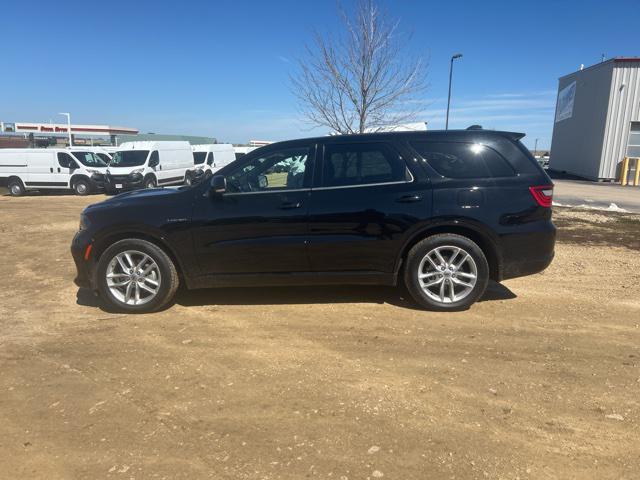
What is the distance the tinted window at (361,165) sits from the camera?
4.62m

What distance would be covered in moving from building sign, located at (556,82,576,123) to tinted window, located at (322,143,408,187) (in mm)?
32174

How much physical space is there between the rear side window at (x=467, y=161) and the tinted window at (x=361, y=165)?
0.30m

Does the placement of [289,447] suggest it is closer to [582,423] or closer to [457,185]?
[582,423]

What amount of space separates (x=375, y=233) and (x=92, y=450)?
2881 mm

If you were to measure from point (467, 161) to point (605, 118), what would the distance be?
85.9 feet

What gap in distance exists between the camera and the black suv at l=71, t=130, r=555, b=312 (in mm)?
4559

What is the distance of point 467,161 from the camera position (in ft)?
15.3

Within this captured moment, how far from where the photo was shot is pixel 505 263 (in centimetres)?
464

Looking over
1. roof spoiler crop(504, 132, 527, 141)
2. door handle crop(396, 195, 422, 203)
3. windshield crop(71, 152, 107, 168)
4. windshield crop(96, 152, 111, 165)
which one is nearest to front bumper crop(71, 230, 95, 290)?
door handle crop(396, 195, 422, 203)

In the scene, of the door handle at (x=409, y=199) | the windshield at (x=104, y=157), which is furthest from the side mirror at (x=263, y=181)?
the windshield at (x=104, y=157)

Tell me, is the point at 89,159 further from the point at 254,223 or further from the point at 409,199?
the point at 409,199

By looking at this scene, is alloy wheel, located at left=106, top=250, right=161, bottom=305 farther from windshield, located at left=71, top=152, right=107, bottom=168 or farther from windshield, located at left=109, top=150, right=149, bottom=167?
windshield, located at left=71, top=152, right=107, bottom=168

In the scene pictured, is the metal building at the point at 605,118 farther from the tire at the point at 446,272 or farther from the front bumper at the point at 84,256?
the front bumper at the point at 84,256

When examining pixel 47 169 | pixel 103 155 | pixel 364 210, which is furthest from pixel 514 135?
pixel 47 169
